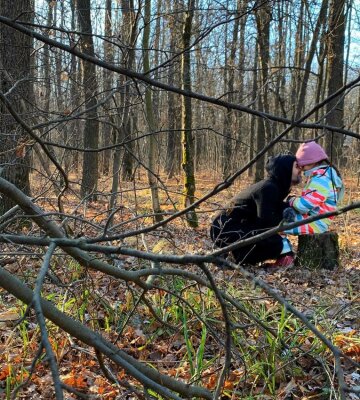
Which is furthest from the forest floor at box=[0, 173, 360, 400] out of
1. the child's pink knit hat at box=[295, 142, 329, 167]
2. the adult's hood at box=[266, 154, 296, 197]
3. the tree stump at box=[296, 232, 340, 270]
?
the child's pink knit hat at box=[295, 142, 329, 167]

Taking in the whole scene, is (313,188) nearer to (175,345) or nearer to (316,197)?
(316,197)

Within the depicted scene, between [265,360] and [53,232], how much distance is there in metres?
1.50

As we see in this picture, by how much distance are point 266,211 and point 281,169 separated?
47 cm

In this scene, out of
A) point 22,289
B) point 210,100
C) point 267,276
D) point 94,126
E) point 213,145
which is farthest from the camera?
point 213,145

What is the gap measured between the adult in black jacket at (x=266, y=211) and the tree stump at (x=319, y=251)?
17 centimetres

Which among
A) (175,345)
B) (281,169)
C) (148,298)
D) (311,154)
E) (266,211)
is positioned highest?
(311,154)

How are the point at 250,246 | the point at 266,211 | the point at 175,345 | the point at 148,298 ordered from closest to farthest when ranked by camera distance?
the point at 175,345 < the point at 148,298 < the point at 266,211 < the point at 250,246

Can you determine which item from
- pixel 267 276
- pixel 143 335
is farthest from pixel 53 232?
pixel 267 276

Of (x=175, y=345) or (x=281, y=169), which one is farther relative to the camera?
(x=281, y=169)

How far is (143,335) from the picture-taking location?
10.1 feet

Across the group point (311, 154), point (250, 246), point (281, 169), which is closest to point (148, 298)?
point (250, 246)

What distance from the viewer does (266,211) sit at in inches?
185

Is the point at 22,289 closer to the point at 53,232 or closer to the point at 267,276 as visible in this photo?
the point at 53,232

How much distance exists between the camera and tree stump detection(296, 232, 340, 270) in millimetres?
4734
